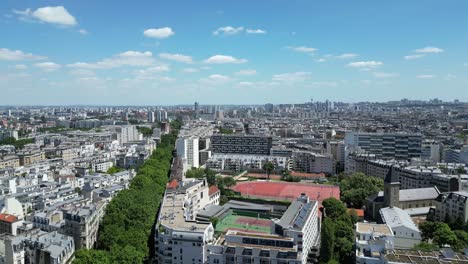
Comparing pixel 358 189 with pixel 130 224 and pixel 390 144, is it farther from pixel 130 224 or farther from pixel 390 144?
pixel 390 144

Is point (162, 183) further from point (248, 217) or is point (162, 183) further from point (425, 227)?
point (425, 227)

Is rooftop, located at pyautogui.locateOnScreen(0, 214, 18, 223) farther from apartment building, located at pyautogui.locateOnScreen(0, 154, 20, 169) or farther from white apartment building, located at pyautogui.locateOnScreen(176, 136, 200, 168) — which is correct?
white apartment building, located at pyautogui.locateOnScreen(176, 136, 200, 168)

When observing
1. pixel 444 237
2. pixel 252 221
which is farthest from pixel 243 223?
pixel 444 237

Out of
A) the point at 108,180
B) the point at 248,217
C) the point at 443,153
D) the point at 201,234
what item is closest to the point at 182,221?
the point at 201,234

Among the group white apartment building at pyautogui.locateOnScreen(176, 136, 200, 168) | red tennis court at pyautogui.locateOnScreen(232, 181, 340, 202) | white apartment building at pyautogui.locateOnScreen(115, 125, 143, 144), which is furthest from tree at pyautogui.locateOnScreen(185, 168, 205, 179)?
white apartment building at pyautogui.locateOnScreen(115, 125, 143, 144)

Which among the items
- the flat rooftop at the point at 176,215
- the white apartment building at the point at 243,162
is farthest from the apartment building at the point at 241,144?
the flat rooftop at the point at 176,215
